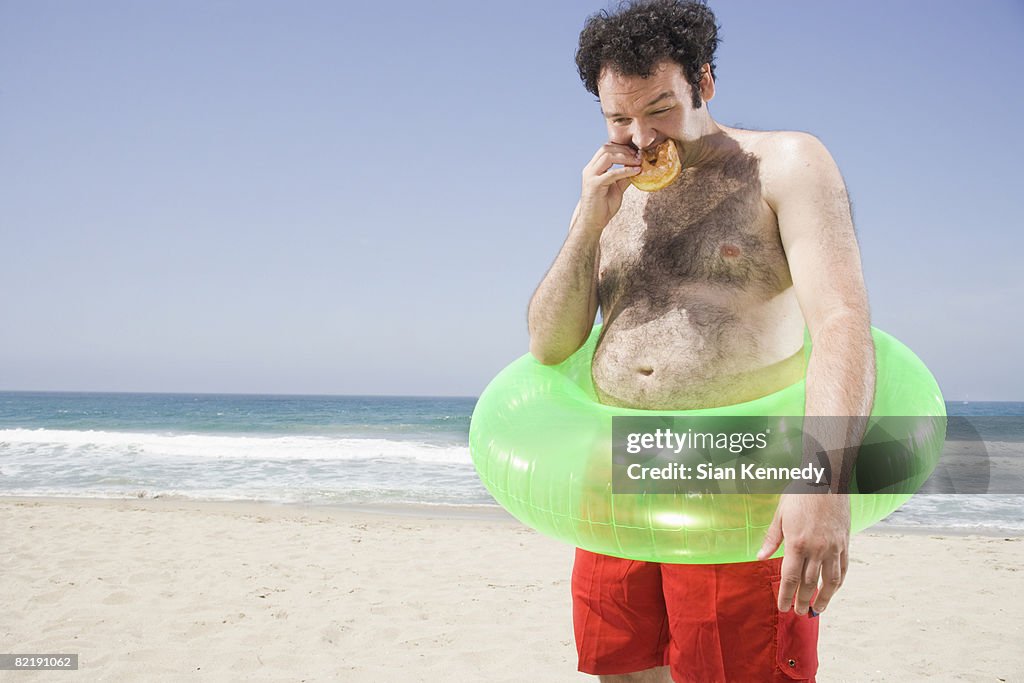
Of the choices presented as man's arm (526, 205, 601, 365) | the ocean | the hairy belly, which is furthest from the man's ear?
the ocean

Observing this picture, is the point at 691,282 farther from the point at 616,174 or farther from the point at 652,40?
the point at 652,40

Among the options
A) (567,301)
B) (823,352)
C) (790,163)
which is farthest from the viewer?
(567,301)

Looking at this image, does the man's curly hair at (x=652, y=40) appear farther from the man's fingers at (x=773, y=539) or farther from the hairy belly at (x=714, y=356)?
the man's fingers at (x=773, y=539)

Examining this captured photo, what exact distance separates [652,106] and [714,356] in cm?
54

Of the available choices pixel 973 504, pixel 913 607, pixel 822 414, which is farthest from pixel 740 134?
pixel 973 504

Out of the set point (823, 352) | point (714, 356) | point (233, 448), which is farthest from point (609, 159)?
point (233, 448)

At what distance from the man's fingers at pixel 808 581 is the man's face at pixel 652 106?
903 millimetres

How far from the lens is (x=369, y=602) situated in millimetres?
4922

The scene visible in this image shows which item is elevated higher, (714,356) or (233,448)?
(714,356)

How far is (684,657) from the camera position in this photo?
1.56 meters

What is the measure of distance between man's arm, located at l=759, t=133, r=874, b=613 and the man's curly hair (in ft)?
1.03

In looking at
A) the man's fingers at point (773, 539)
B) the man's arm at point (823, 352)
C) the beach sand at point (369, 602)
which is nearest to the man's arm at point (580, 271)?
the man's arm at point (823, 352)

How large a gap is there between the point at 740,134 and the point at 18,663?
169 inches

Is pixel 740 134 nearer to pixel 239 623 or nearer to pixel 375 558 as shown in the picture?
pixel 239 623
